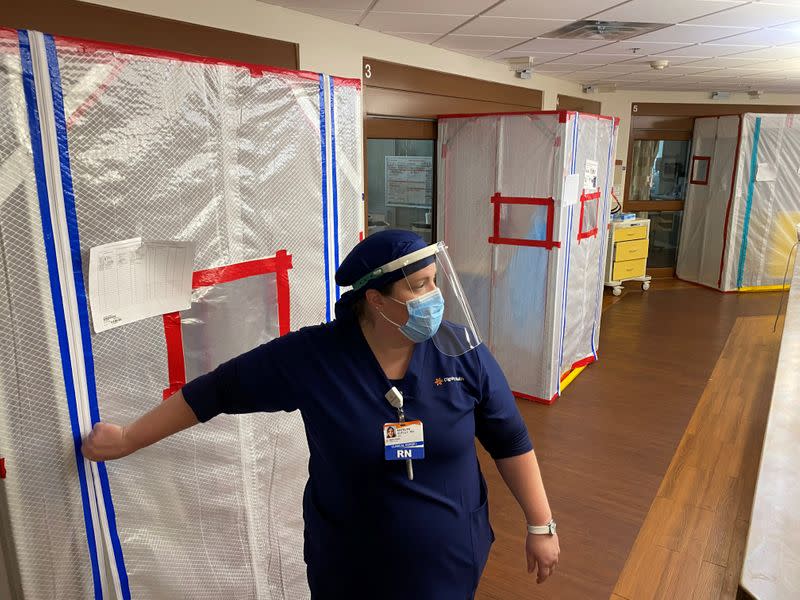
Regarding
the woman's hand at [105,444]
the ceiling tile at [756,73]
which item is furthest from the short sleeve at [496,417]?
the ceiling tile at [756,73]

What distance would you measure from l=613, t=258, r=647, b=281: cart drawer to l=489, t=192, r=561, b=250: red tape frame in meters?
3.48

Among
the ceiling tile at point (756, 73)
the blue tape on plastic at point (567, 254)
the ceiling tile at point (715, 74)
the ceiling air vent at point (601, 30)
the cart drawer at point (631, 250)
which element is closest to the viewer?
the ceiling air vent at point (601, 30)

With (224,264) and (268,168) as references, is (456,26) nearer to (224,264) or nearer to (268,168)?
(268,168)

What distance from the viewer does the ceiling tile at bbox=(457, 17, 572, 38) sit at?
135 inches

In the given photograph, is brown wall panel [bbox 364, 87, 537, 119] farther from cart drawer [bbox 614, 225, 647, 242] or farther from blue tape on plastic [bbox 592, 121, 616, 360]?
cart drawer [bbox 614, 225, 647, 242]

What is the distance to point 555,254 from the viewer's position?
4148 millimetres

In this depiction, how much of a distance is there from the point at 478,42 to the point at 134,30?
8.24ft

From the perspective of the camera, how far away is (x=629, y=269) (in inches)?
294

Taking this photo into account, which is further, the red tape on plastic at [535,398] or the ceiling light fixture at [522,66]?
the ceiling light fixture at [522,66]

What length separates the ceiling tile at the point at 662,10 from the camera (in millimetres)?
3000

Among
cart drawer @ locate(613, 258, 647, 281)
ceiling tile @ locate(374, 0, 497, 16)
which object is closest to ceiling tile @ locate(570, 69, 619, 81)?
cart drawer @ locate(613, 258, 647, 281)

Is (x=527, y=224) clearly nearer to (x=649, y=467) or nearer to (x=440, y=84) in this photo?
(x=440, y=84)

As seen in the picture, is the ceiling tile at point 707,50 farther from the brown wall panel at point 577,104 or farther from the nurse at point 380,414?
the nurse at point 380,414

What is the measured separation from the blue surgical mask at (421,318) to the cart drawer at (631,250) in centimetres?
636
